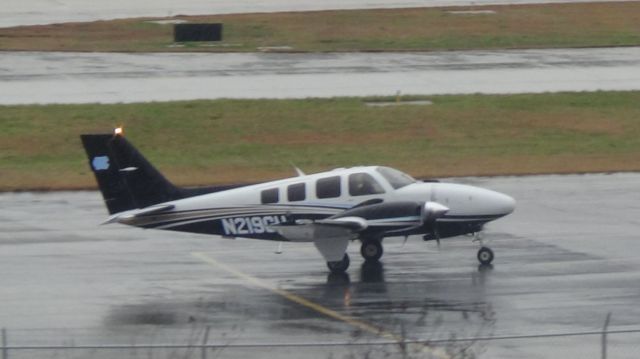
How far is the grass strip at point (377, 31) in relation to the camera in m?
62.2

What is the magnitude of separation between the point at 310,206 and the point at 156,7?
5726cm

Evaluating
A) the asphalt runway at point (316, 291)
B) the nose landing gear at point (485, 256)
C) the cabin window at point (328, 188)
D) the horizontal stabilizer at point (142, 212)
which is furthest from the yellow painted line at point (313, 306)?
the nose landing gear at point (485, 256)

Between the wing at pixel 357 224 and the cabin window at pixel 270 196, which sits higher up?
the cabin window at pixel 270 196

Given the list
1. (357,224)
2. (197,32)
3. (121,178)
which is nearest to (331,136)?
(121,178)

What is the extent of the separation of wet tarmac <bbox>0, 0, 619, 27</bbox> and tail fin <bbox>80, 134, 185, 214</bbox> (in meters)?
47.4

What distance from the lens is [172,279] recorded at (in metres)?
26.5

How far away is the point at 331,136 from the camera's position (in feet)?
145

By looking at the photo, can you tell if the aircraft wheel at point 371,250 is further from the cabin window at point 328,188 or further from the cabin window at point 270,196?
the cabin window at point 270,196

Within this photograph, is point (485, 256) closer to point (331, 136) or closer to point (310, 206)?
point (310, 206)

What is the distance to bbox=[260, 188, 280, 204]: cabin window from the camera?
2714 centimetres

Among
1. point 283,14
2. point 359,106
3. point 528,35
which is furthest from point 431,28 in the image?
point 359,106

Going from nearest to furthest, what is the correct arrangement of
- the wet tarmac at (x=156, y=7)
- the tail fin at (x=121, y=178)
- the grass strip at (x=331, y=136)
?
1. the tail fin at (x=121, y=178)
2. the grass strip at (x=331, y=136)
3. the wet tarmac at (x=156, y=7)

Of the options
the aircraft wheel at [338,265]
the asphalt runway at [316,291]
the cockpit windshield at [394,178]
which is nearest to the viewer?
the asphalt runway at [316,291]

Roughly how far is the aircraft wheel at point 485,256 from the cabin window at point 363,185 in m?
2.19
